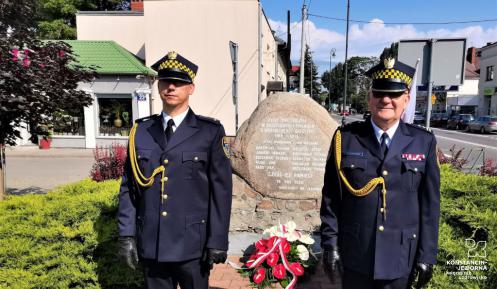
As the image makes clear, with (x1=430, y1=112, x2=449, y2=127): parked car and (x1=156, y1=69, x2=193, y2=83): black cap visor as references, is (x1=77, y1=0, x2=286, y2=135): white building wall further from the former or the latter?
(x1=430, y1=112, x2=449, y2=127): parked car

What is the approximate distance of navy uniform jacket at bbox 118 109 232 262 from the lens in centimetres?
236

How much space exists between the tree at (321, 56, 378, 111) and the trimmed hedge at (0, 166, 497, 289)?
6707 cm

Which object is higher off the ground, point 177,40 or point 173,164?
point 177,40

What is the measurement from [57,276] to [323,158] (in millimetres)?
3359

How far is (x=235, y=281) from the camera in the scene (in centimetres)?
370

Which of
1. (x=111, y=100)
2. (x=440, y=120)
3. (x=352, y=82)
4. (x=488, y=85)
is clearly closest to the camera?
(x=111, y=100)

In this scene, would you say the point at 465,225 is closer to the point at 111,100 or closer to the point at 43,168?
the point at 43,168

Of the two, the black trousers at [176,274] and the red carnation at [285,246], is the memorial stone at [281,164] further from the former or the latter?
the black trousers at [176,274]

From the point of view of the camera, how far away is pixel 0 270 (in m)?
2.96

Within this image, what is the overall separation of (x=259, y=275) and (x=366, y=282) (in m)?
1.03

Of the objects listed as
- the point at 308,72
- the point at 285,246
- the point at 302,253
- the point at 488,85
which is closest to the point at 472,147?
the point at 302,253

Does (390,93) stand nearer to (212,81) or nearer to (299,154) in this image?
(299,154)

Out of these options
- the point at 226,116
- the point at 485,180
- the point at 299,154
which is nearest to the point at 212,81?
the point at 226,116

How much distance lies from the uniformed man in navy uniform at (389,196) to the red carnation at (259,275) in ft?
2.93
